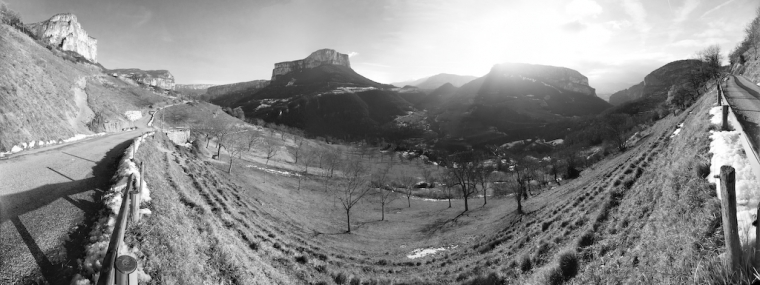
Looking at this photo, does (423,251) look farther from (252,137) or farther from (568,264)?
(252,137)

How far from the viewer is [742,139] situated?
31.9 ft

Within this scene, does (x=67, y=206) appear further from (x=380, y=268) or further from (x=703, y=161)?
(x=703, y=161)

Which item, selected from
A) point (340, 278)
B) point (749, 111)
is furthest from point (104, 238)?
point (749, 111)

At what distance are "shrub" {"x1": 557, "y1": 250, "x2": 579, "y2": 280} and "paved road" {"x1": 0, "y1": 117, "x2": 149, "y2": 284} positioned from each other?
15.6 metres

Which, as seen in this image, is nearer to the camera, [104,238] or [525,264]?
[104,238]

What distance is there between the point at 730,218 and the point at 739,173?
5.06 metres

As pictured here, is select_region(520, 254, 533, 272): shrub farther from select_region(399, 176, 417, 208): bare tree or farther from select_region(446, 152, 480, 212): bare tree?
select_region(399, 176, 417, 208): bare tree

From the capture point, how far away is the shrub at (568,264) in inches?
450

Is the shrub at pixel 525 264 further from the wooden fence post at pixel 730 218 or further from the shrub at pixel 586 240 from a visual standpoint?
the wooden fence post at pixel 730 218

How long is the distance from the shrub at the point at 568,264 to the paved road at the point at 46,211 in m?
15.6

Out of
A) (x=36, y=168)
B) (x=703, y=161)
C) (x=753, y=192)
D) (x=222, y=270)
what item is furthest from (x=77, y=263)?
(x=703, y=161)

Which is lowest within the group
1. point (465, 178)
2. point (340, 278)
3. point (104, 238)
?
point (465, 178)

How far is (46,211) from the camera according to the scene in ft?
29.0

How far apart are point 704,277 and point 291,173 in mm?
71966
